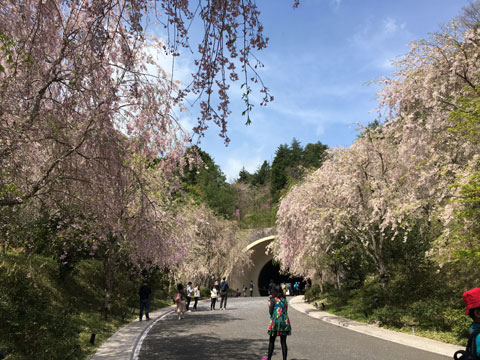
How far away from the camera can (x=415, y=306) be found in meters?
12.8

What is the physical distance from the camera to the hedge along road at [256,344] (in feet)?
27.6

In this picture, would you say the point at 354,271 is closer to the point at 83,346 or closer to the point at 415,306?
the point at 415,306

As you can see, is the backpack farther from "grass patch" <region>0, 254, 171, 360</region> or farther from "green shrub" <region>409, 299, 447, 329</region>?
"green shrub" <region>409, 299, 447, 329</region>

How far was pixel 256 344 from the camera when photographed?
996 cm

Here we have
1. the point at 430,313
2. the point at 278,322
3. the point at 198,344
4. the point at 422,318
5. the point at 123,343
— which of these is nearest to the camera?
the point at 278,322

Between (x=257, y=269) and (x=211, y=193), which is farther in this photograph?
(x=211, y=193)

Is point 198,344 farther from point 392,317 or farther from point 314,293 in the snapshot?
point 314,293

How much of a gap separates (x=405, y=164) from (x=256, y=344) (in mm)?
8079

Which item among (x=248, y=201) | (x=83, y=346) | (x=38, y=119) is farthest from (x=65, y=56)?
(x=248, y=201)

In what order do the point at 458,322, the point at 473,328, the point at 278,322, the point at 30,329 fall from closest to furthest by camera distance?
the point at 473,328
the point at 278,322
the point at 30,329
the point at 458,322

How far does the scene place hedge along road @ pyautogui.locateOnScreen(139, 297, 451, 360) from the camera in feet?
27.6

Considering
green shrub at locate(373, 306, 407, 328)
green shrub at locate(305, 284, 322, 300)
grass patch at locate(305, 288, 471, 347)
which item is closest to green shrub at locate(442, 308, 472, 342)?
grass patch at locate(305, 288, 471, 347)

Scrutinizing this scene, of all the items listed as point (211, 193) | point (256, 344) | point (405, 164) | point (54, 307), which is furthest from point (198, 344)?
point (211, 193)

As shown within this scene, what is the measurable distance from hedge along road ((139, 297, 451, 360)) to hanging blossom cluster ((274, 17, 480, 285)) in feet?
11.5
